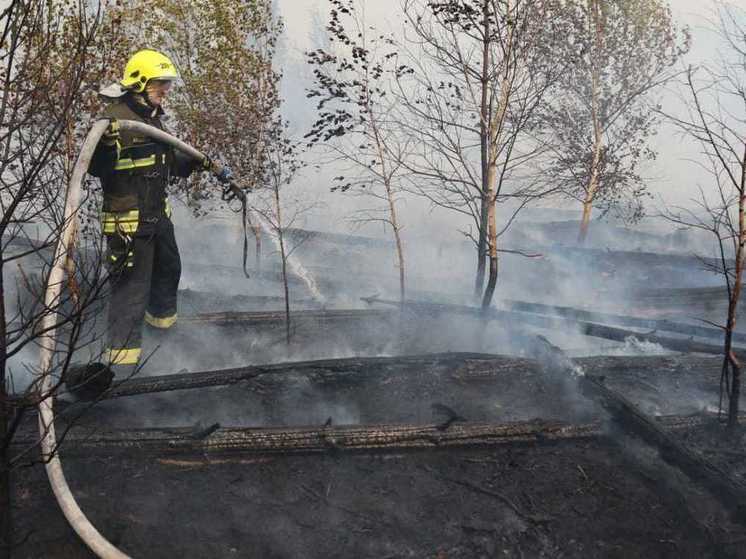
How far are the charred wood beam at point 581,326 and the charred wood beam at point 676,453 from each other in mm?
2491

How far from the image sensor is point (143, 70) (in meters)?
5.05

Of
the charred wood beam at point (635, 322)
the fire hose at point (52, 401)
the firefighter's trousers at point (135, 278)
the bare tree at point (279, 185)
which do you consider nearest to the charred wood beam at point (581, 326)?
the charred wood beam at point (635, 322)

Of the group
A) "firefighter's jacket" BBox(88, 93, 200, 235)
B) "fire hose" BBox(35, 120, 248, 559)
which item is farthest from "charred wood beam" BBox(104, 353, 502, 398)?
"fire hose" BBox(35, 120, 248, 559)

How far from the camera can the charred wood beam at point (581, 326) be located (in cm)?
696

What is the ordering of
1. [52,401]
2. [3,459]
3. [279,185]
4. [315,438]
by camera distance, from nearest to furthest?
[3,459]
[52,401]
[315,438]
[279,185]

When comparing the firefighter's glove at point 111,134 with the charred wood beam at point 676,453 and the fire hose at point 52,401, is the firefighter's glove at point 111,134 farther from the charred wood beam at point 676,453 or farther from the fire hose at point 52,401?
the charred wood beam at point 676,453

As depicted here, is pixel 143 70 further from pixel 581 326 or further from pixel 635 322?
pixel 635 322

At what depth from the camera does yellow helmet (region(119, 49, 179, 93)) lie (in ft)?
16.6

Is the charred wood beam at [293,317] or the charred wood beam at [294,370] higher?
the charred wood beam at [293,317]

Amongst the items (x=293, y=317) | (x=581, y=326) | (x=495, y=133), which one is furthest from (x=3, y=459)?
(x=581, y=326)

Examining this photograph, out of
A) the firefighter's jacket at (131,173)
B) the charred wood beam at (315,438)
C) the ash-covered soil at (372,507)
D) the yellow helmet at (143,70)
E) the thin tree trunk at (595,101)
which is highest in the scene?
the thin tree trunk at (595,101)

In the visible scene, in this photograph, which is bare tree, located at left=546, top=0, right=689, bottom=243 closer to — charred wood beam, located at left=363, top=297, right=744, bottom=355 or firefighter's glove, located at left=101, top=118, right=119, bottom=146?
charred wood beam, located at left=363, top=297, right=744, bottom=355

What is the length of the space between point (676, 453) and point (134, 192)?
15.0 feet

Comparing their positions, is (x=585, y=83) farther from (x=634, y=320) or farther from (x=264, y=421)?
(x=264, y=421)
